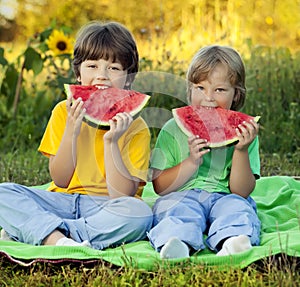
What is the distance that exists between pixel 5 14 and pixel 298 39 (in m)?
8.20

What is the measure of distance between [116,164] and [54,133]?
1.43ft

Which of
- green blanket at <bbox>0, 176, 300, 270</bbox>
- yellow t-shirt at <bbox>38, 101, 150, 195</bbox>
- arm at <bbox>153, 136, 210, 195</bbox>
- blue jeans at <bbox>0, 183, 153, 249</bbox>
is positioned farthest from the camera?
yellow t-shirt at <bbox>38, 101, 150, 195</bbox>

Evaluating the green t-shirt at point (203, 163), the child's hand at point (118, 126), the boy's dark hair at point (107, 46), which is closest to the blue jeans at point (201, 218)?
the green t-shirt at point (203, 163)

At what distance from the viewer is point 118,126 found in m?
3.41

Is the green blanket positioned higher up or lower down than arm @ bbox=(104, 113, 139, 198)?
lower down

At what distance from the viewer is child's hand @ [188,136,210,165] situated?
3.51 meters

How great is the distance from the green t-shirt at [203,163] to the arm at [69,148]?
0.46 meters

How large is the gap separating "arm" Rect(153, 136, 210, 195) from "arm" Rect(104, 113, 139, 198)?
0.16 m

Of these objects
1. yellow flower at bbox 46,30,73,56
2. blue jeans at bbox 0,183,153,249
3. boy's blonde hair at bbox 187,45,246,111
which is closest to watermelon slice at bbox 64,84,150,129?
boy's blonde hair at bbox 187,45,246,111

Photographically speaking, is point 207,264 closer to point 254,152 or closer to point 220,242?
point 220,242

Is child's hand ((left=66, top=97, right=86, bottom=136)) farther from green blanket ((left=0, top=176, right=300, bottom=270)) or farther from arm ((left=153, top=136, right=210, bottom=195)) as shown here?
green blanket ((left=0, top=176, right=300, bottom=270))

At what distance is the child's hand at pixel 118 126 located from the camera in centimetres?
342

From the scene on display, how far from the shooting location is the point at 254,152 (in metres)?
3.80

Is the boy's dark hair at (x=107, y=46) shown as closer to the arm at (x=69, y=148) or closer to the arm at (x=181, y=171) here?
the arm at (x=69, y=148)
